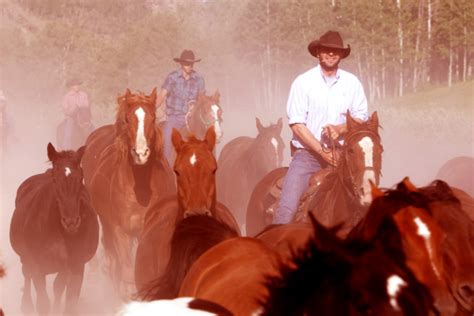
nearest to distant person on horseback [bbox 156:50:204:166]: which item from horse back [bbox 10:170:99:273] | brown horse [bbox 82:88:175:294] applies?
brown horse [bbox 82:88:175:294]

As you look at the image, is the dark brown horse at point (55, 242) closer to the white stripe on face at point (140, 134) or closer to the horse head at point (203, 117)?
the white stripe on face at point (140, 134)

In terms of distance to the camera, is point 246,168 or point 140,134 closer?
point 140,134

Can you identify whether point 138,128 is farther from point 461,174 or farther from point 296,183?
point 461,174

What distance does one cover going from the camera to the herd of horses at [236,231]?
13.8 feet

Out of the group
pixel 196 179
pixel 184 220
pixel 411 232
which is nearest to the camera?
pixel 411 232

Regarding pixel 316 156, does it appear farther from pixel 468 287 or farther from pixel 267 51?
pixel 267 51

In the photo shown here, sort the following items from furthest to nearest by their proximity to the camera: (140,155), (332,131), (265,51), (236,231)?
1. (265,51)
2. (140,155)
3. (332,131)
4. (236,231)

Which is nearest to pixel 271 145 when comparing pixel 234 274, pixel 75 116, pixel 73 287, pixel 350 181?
pixel 73 287

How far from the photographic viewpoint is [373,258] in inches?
168

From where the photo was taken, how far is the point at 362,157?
9992mm

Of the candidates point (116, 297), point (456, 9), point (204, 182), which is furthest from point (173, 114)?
point (456, 9)

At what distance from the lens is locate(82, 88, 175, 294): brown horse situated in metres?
12.5

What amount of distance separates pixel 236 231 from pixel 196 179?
0.76m

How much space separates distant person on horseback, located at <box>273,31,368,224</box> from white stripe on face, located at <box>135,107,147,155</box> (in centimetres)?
214
